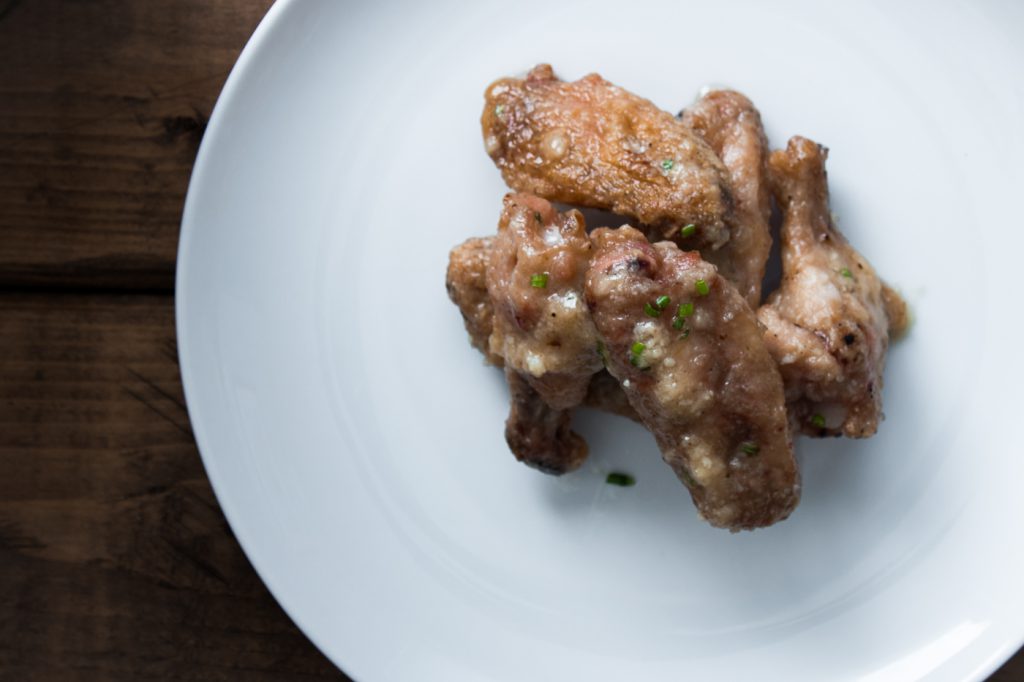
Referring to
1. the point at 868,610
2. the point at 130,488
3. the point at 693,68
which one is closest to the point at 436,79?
the point at 693,68

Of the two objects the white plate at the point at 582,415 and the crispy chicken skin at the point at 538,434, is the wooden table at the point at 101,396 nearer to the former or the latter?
the white plate at the point at 582,415

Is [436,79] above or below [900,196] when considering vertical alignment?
below

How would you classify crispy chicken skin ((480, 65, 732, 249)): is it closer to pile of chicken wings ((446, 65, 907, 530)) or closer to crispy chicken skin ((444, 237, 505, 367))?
pile of chicken wings ((446, 65, 907, 530))

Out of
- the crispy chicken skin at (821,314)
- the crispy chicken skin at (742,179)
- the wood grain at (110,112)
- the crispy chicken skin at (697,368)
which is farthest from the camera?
the wood grain at (110,112)

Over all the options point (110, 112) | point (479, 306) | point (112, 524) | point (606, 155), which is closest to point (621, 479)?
point (479, 306)

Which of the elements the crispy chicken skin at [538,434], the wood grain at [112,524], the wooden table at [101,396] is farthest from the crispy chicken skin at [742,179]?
the wood grain at [112,524]

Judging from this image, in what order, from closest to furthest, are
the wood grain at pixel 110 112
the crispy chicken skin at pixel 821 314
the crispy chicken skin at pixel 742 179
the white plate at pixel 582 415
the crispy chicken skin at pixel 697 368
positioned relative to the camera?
the crispy chicken skin at pixel 697 368
the crispy chicken skin at pixel 821 314
the crispy chicken skin at pixel 742 179
the white plate at pixel 582 415
the wood grain at pixel 110 112

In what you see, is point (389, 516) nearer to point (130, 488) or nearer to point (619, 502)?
point (619, 502)

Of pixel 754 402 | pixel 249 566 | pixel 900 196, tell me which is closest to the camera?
pixel 754 402
